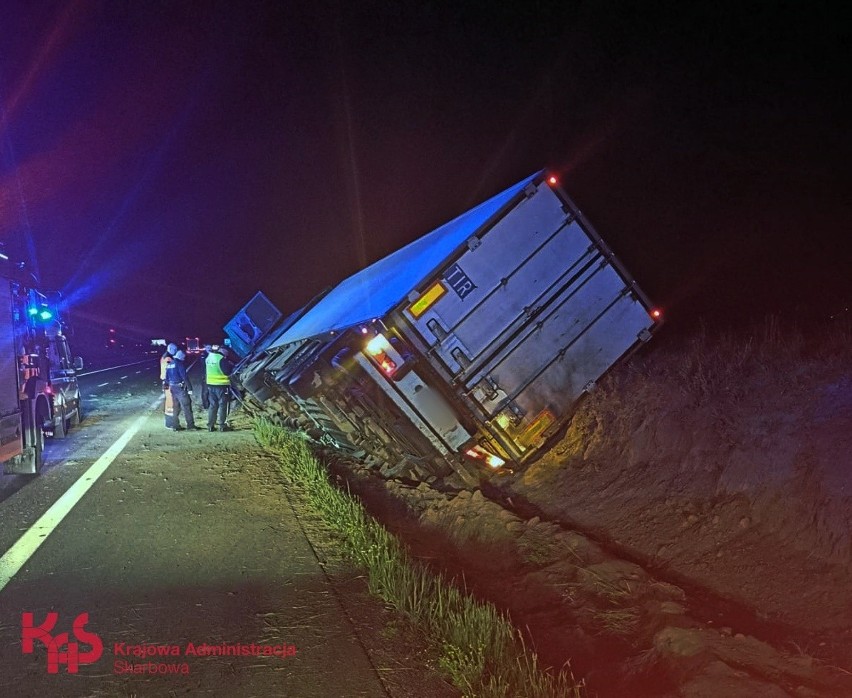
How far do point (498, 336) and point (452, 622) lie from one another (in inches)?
134

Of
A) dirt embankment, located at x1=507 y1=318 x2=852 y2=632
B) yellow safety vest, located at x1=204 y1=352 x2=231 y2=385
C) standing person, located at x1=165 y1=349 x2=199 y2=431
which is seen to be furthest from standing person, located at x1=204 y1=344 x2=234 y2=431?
dirt embankment, located at x1=507 y1=318 x2=852 y2=632

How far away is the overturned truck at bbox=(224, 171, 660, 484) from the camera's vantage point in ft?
20.9

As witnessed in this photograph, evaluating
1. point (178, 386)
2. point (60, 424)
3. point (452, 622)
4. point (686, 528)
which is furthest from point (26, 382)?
point (686, 528)

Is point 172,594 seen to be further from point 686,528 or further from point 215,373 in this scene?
point 215,373

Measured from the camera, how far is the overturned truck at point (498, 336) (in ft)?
20.9

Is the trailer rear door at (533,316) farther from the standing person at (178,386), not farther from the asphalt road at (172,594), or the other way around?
the standing person at (178,386)

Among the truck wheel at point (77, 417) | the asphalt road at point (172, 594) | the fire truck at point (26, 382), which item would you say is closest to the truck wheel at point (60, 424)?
the fire truck at point (26, 382)

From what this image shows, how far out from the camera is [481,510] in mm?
6184

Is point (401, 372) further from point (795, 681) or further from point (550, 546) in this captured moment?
point (795, 681)

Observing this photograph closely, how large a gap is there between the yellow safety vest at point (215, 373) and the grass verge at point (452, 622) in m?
6.19

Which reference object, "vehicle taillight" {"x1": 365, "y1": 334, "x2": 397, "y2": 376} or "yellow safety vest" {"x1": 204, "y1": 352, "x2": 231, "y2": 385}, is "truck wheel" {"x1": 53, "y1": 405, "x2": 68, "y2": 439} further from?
"vehicle taillight" {"x1": 365, "y1": 334, "x2": 397, "y2": 376}

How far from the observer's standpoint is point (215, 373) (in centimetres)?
1114

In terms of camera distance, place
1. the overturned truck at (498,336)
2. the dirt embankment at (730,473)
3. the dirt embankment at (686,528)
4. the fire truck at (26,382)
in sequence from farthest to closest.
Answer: the fire truck at (26,382), the overturned truck at (498,336), the dirt embankment at (730,473), the dirt embankment at (686,528)

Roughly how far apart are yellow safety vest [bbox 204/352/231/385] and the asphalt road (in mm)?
3601
